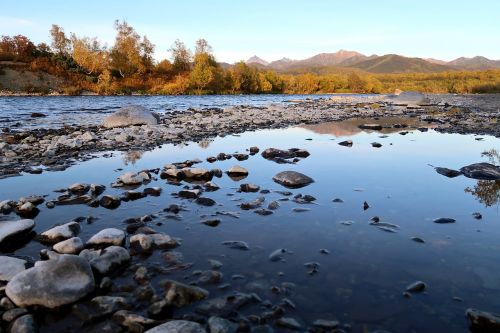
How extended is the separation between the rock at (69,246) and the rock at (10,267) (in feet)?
1.33

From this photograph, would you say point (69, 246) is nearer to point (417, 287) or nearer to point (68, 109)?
point (417, 287)

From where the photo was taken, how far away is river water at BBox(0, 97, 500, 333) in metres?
3.32

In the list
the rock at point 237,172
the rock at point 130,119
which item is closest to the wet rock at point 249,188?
the rock at point 237,172

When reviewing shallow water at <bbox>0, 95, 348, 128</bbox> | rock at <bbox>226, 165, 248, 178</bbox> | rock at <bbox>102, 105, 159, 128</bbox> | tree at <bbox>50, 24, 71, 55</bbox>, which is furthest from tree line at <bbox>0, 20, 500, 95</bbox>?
rock at <bbox>226, 165, 248, 178</bbox>

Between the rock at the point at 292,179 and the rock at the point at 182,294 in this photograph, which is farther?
the rock at the point at 292,179

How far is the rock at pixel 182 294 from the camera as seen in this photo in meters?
3.33

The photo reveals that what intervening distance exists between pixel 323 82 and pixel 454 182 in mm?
118836

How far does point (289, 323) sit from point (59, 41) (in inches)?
4851

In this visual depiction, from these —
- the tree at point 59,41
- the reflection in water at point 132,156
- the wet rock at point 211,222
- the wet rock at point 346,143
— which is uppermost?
the tree at point 59,41

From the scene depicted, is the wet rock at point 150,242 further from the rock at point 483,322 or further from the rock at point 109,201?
the rock at point 483,322

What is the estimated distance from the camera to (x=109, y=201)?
623cm

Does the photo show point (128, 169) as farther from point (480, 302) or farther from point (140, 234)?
point (480, 302)

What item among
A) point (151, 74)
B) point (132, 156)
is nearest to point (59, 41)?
point (151, 74)

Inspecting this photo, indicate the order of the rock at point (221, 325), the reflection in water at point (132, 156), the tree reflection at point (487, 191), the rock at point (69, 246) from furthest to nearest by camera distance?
1. the reflection in water at point (132, 156)
2. the tree reflection at point (487, 191)
3. the rock at point (69, 246)
4. the rock at point (221, 325)
